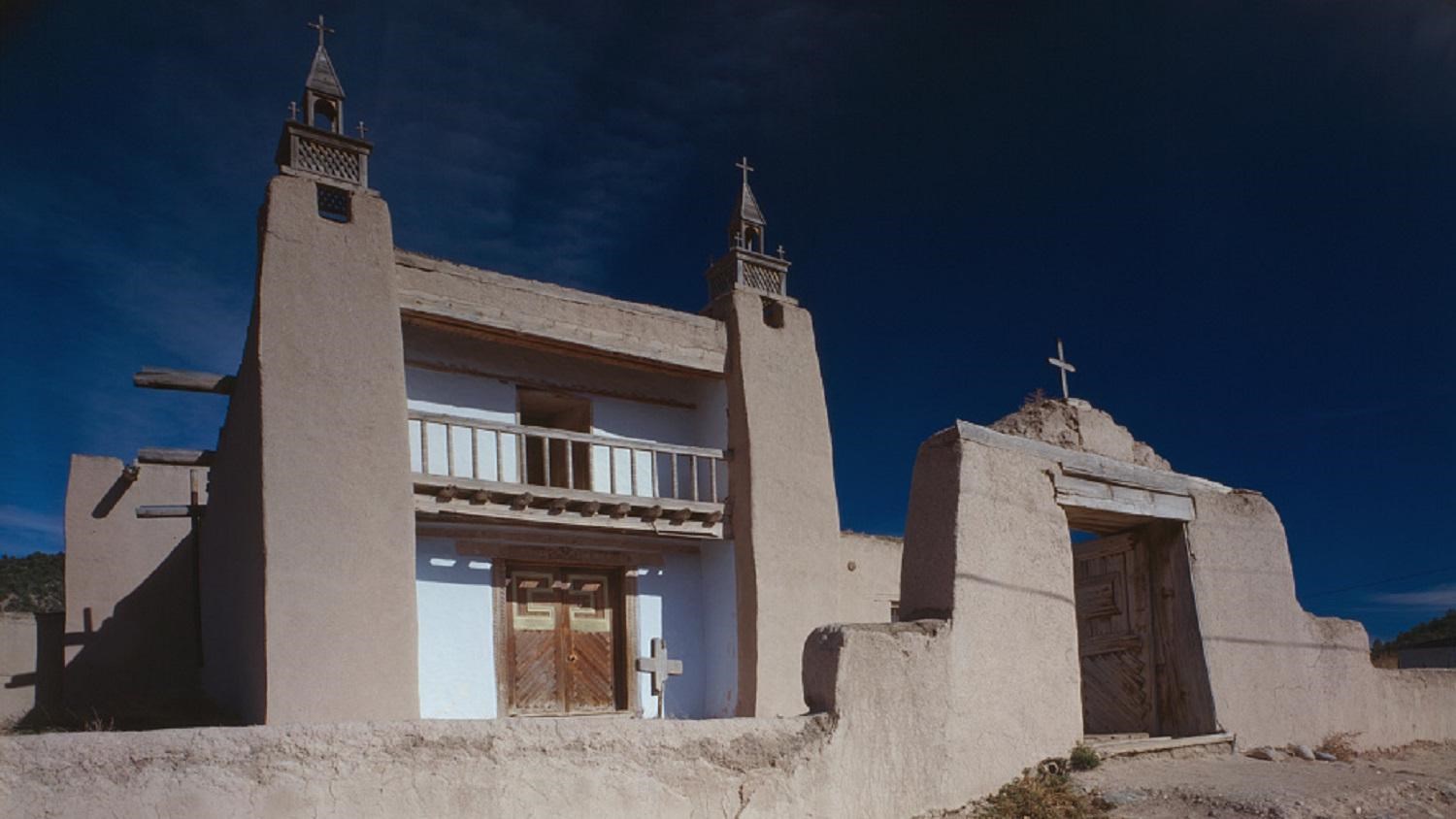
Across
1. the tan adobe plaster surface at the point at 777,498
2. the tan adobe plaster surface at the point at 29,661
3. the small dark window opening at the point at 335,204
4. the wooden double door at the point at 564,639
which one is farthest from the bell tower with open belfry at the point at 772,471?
the tan adobe plaster surface at the point at 29,661

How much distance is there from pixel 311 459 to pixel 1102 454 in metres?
7.29

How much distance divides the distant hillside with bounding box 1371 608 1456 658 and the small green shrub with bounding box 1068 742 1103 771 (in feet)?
86.7

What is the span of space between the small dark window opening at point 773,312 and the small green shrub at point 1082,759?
28.7ft

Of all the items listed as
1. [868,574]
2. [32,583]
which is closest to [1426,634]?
[868,574]

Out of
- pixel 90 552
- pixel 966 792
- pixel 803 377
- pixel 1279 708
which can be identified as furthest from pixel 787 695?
pixel 90 552

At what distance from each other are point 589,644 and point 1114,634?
23.0 feet

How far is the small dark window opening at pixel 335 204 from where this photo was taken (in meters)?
11.7

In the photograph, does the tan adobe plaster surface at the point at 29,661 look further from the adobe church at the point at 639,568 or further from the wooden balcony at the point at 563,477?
the wooden balcony at the point at 563,477

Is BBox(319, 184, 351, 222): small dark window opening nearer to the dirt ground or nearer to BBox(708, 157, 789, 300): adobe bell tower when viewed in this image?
BBox(708, 157, 789, 300): adobe bell tower

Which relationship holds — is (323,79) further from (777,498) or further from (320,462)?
(777,498)

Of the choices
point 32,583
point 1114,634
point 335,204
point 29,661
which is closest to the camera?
point 1114,634

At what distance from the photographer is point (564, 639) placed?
14102 millimetres

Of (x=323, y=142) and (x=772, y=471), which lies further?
(x=772, y=471)

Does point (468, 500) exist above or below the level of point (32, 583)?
above
